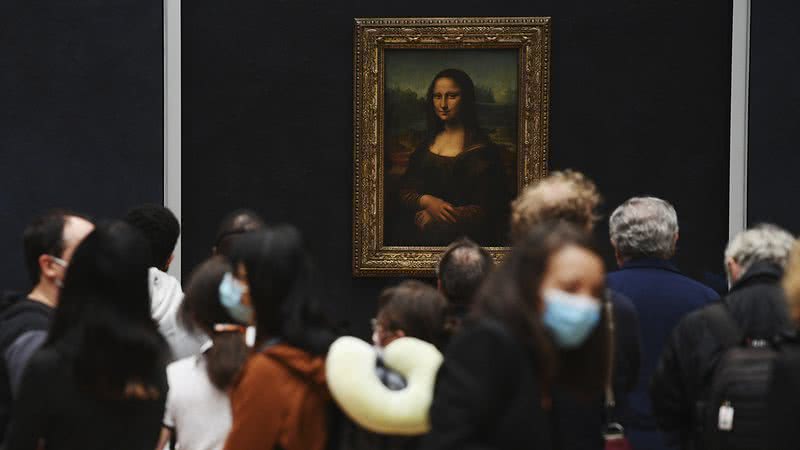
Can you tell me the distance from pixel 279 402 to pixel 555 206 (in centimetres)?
143

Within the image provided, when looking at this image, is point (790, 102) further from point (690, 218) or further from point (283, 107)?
point (283, 107)

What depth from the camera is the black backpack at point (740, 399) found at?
15.7ft

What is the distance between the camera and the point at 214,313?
4.91 meters

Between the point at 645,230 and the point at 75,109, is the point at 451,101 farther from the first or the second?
the point at 645,230

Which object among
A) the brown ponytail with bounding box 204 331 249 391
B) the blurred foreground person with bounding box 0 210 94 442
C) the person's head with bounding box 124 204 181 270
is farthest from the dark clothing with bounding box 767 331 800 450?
the person's head with bounding box 124 204 181 270

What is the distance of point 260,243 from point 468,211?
18.7 feet

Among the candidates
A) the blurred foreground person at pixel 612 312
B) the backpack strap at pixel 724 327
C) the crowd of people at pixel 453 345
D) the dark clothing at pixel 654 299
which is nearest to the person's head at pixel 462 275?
the crowd of people at pixel 453 345

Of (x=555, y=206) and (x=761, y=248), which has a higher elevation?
(x=555, y=206)

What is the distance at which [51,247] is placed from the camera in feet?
15.0

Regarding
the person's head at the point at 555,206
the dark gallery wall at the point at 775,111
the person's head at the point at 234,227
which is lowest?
the person's head at the point at 234,227

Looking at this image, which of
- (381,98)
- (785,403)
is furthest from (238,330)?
(381,98)

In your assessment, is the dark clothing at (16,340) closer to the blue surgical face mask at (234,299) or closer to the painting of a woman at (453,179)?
the blue surgical face mask at (234,299)

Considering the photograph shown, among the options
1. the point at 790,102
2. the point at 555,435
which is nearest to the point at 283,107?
the point at 790,102

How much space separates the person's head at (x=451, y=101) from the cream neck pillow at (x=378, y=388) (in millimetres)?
5623
